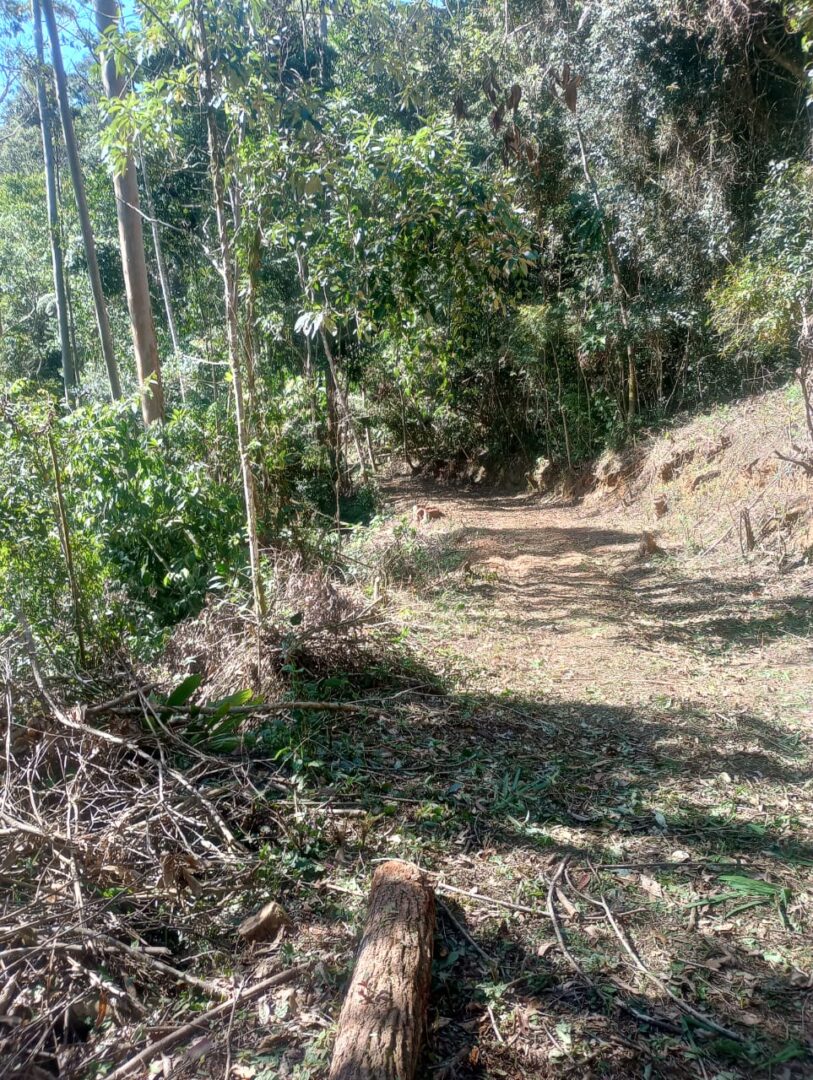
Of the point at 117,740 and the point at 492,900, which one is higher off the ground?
the point at 117,740

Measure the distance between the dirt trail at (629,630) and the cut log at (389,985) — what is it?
2381 mm

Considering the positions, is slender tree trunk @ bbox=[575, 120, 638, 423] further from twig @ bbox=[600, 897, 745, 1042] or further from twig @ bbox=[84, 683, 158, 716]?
twig @ bbox=[600, 897, 745, 1042]

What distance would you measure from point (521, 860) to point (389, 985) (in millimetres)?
981

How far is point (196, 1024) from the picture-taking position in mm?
2207

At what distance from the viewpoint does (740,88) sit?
10242mm

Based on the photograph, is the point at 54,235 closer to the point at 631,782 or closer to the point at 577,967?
the point at 631,782

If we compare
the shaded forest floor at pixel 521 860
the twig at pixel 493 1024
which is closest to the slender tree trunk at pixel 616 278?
the shaded forest floor at pixel 521 860

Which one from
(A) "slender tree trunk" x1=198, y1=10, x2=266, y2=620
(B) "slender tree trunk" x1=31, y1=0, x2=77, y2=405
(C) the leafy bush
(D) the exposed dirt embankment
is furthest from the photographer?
(B) "slender tree trunk" x1=31, y1=0, x2=77, y2=405

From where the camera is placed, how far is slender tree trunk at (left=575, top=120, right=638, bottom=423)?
12097 millimetres

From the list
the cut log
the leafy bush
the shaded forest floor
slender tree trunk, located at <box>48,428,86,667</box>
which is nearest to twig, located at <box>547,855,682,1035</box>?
the shaded forest floor

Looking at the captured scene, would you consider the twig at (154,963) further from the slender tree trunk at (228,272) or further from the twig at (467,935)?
the slender tree trunk at (228,272)

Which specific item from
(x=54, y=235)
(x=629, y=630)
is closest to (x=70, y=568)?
(x=629, y=630)

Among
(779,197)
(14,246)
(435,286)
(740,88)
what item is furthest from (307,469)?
(14,246)

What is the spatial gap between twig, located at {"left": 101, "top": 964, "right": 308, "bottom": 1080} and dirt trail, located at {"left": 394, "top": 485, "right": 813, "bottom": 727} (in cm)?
269
